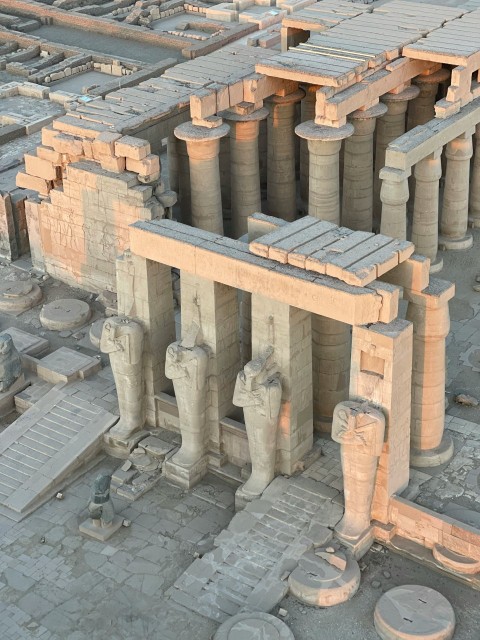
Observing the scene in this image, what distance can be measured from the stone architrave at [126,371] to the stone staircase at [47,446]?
602mm

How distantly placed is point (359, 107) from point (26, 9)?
132 feet

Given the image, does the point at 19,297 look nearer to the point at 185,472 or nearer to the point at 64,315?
the point at 64,315

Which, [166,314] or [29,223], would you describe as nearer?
[166,314]

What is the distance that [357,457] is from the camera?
29.6 m

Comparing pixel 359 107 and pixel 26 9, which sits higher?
pixel 359 107

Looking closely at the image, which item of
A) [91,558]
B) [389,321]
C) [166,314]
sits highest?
[389,321]

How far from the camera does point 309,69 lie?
38531mm

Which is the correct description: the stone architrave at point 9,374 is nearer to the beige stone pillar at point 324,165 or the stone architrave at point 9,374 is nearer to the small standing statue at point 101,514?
the small standing statue at point 101,514

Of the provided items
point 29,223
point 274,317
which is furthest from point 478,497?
point 29,223

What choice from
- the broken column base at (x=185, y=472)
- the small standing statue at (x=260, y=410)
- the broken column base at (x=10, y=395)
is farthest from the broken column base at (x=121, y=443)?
the small standing statue at (x=260, y=410)

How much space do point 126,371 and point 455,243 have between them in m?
15.0

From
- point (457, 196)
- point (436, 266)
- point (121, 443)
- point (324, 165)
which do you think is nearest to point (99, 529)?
point (121, 443)

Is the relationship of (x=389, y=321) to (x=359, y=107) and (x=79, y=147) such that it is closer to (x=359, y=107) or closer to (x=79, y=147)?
(x=359, y=107)

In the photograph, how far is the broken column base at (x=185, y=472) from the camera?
3372 centimetres
